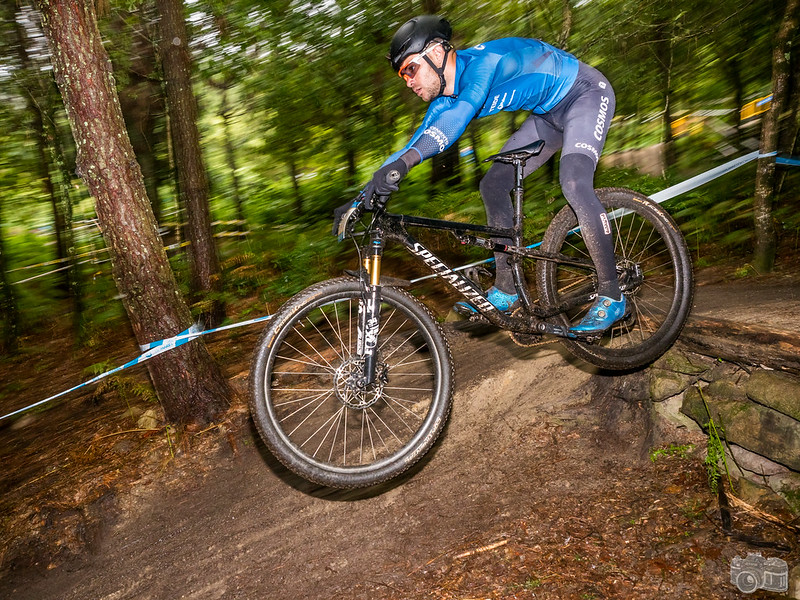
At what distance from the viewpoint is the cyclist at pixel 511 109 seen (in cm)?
278

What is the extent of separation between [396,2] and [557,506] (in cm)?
866

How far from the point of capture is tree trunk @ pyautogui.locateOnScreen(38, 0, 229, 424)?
4.13 meters

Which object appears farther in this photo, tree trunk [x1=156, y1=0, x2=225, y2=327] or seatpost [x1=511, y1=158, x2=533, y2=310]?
tree trunk [x1=156, y1=0, x2=225, y2=327]

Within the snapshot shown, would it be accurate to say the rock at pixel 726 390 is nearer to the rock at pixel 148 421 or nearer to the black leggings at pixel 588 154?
the black leggings at pixel 588 154

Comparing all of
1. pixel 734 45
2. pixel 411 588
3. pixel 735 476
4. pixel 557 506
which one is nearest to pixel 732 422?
pixel 735 476

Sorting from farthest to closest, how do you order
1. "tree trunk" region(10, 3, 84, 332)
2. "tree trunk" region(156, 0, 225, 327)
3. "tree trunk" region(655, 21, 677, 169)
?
1. "tree trunk" region(10, 3, 84, 332)
2. "tree trunk" region(655, 21, 677, 169)
3. "tree trunk" region(156, 0, 225, 327)

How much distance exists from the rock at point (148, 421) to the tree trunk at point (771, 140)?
6.81 m

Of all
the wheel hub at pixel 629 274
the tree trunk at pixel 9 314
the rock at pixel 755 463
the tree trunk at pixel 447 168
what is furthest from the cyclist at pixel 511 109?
the tree trunk at pixel 9 314

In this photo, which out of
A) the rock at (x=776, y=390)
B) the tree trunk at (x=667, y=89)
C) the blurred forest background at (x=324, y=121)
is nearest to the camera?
the rock at (x=776, y=390)

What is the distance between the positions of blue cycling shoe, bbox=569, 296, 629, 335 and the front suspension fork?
1.38 m

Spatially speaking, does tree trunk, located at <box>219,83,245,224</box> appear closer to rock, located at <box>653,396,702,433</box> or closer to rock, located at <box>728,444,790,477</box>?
rock, located at <box>653,396,702,433</box>

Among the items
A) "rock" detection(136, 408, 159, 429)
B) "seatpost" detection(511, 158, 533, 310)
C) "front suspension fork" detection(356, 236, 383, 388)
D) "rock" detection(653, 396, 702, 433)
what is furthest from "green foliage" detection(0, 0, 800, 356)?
"front suspension fork" detection(356, 236, 383, 388)

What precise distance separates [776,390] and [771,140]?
3.56 m

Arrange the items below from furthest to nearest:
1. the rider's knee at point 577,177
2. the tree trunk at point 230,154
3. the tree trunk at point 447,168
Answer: the tree trunk at point 230,154, the tree trunk at point 447,168, the rider's knee at point 577,177
